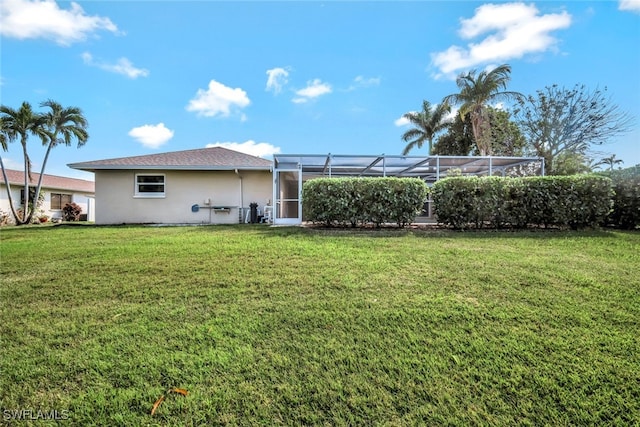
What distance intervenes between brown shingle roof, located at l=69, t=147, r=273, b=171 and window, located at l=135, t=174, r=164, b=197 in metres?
0.70

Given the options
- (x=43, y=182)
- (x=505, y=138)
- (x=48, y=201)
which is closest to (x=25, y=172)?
(x=43, y=182)

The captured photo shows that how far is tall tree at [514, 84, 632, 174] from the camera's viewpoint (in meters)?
18.4

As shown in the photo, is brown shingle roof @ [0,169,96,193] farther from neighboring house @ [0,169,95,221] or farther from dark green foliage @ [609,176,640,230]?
dark green foliage @ [609,176,640,230]

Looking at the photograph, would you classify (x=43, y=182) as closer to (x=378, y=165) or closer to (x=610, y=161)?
(x=378, y=165)

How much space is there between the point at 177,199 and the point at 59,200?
15.1 meters

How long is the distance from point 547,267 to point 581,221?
5.49 metres

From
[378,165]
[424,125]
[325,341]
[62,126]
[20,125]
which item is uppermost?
[424,125]

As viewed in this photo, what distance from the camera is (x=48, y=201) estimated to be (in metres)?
21.0

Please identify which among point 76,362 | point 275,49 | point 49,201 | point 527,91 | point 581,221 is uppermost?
point 527,91

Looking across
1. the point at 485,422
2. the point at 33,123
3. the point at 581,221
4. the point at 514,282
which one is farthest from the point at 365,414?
the point at 33,123

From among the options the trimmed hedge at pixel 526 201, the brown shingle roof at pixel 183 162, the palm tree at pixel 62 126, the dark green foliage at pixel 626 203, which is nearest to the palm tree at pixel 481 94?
the dark green foliage at pixel 626 203

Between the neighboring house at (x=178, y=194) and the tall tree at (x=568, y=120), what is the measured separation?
18.3m

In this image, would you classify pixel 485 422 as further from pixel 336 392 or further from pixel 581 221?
pixel 581 221

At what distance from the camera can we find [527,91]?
65.6 feet
